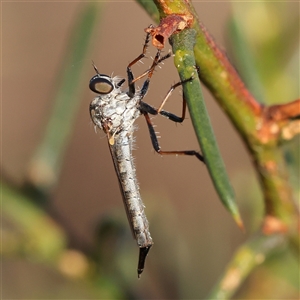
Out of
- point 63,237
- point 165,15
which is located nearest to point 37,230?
point 63,237

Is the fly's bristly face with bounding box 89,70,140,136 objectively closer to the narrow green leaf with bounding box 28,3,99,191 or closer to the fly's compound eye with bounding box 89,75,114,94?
the fly's compound eye with bounding box 89,75,114,94

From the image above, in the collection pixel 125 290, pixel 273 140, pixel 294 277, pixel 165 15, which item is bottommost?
pixel 294 277

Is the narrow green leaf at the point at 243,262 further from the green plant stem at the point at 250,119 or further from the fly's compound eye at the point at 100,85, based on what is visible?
the fly's compound eye at the point at 100,85

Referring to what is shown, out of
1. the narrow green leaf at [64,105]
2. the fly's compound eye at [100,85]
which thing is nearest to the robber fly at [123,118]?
the fly's compound eye at [100,85]

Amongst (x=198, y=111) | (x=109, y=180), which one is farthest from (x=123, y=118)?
(x=109, y=180)

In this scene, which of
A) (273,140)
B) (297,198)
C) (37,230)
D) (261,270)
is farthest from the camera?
(261,270)

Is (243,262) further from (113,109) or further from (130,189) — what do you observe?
(113,109)

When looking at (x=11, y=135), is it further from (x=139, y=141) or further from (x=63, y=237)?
(x=63, y=237)
